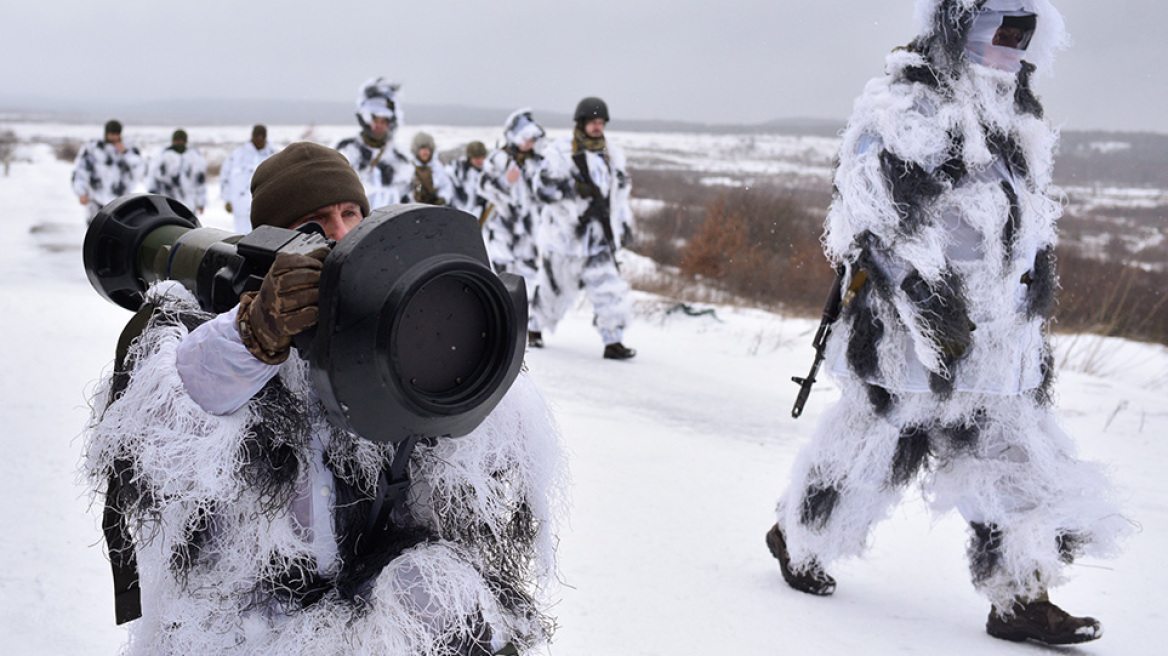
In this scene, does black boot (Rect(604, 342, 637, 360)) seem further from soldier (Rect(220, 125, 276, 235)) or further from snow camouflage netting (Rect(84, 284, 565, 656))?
snow camouflage netting (Rect(84, 284, 565, 656))

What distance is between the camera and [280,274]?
1190 millimetres

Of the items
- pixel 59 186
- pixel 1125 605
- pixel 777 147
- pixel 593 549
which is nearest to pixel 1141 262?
pixel 1125 605

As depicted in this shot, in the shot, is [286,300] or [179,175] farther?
[179,175]

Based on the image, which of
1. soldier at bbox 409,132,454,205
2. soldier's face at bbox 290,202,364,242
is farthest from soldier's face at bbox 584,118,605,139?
soldier's face at bbox 290,202,364,242

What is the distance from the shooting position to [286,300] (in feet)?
3.88

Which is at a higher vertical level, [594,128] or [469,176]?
[594,128]

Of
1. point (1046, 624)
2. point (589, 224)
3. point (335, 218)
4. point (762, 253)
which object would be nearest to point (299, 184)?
point (335, 218)

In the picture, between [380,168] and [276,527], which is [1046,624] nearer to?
[276,527]

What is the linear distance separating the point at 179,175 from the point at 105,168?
0.90 meters

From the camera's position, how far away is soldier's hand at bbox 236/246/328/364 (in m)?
1.18

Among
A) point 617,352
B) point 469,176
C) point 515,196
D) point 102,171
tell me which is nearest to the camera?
point 617,352

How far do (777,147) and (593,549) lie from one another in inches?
3554

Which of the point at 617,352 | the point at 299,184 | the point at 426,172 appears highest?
the point at 299,184

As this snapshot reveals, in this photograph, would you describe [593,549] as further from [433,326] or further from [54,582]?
[433,326]
